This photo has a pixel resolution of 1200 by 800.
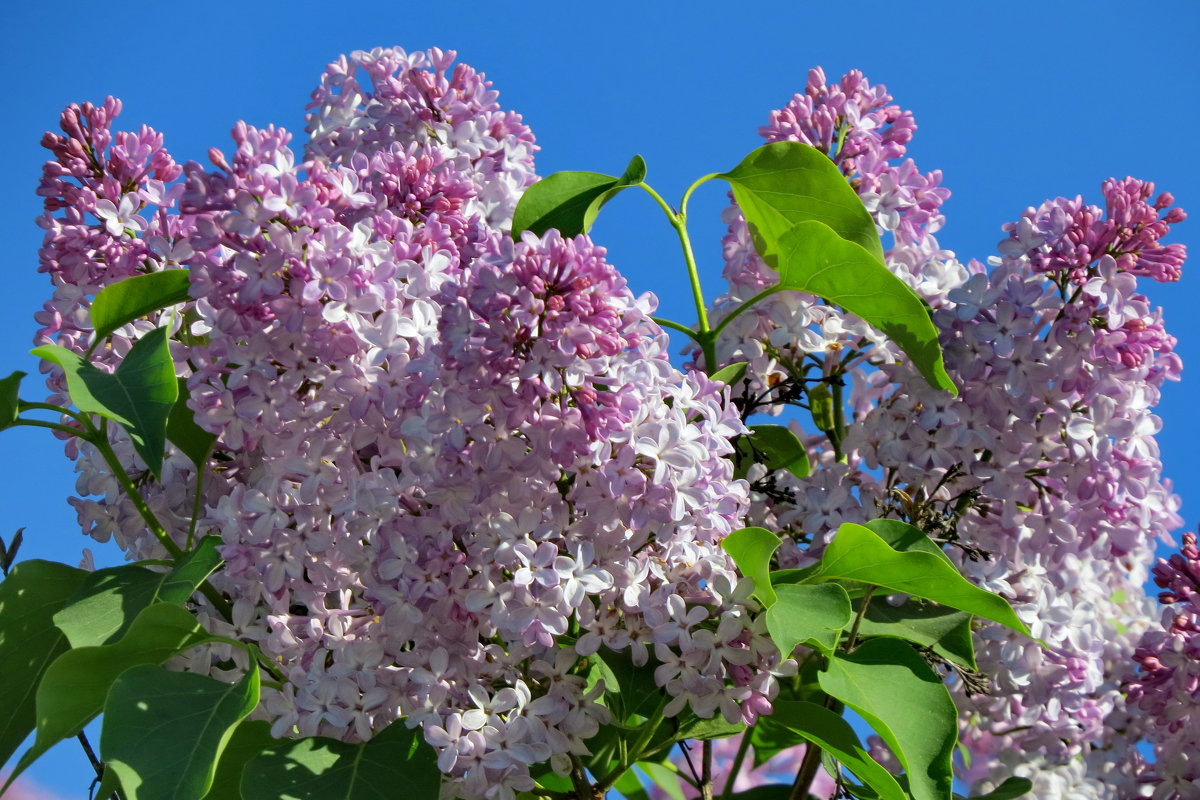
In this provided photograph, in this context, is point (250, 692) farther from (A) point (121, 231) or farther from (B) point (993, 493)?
(B) point (993, 493)

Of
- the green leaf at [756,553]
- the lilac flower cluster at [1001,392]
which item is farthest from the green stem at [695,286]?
the green leaf at [756,553]

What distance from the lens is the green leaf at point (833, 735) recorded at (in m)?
0.86

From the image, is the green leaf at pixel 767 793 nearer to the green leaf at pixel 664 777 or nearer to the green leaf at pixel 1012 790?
the green leaf at pixel 664 777

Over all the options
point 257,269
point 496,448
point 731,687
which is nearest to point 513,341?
point 496,448

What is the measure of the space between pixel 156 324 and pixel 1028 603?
757 mm

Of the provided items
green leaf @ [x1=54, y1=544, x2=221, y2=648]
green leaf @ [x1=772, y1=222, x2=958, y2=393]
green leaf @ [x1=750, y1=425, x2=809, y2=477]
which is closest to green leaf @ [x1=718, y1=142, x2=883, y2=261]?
green leaf @ [x1=772, y1=222, x2=958, y2=393]

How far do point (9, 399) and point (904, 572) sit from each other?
26.4 inches

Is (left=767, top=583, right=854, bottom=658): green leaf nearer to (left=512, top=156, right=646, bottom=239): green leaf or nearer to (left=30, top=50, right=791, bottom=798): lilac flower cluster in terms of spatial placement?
(left=30, top=50, right=791, bottom=798): lilac flower cluster

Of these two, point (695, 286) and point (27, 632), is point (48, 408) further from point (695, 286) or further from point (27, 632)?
point (695, 286)

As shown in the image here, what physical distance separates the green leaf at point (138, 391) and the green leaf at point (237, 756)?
20 centimetres

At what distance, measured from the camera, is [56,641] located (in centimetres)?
94

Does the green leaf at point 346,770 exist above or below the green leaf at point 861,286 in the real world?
below

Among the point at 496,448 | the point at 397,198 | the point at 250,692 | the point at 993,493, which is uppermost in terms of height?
the point at 397,198

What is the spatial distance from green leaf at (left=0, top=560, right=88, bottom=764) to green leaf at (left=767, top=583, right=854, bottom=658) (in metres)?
0.53
